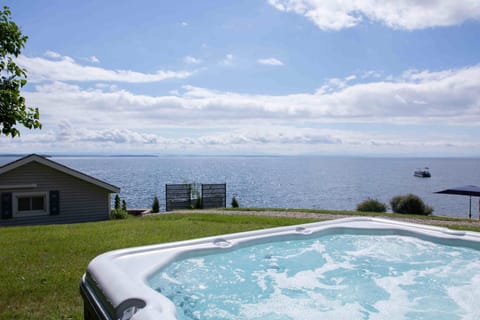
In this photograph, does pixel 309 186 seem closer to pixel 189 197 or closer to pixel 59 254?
pixel 189 197

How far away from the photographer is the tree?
10.2 feet

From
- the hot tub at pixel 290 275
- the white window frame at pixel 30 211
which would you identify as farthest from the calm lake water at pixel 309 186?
the hot tub at pixel 290 275

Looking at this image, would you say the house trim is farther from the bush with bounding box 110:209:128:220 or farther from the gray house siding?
the bush with bounding box 110:209:128:220

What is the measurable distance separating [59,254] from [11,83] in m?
2.86

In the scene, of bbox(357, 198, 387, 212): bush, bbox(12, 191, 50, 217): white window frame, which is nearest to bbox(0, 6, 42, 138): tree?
bbox(12, 191, 50, 217): white window frame

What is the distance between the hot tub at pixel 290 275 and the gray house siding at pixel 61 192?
899 centimetres

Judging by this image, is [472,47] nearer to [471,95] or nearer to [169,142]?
[471,95]

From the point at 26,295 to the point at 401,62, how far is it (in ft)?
36.1

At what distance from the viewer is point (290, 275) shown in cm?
383

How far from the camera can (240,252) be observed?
408cm

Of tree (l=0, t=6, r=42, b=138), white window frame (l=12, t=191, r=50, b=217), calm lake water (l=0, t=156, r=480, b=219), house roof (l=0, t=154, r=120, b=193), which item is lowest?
calm lake water (l=0, t=156, r=480, b=219)

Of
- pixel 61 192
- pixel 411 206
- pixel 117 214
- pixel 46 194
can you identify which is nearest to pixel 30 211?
pixel 46 194

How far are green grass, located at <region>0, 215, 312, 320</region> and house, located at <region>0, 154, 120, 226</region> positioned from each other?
3654 mm

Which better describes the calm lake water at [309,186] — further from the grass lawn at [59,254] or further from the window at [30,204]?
the grass lawn at [59,254]
